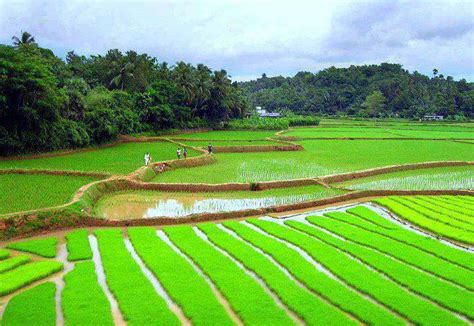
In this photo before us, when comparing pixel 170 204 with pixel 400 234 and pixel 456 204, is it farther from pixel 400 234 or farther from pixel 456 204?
pixel 456 204

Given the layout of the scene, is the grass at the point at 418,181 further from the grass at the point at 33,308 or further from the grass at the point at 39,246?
the grass at the point at 33,308

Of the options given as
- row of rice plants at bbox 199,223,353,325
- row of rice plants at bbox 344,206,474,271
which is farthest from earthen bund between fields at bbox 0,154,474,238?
row of rice plants at bbox 199,223,353,325

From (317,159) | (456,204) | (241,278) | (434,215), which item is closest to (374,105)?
(317,159)

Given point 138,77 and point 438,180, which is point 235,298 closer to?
point 438,180

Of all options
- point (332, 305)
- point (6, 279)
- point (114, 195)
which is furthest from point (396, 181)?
point (6, 279)

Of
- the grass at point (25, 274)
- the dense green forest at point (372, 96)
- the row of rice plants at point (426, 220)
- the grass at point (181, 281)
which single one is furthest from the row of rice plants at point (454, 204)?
the dense green forest at point (372, 96)

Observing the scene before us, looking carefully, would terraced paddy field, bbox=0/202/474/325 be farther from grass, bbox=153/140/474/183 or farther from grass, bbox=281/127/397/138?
grass, bbox=281/127/397/138
